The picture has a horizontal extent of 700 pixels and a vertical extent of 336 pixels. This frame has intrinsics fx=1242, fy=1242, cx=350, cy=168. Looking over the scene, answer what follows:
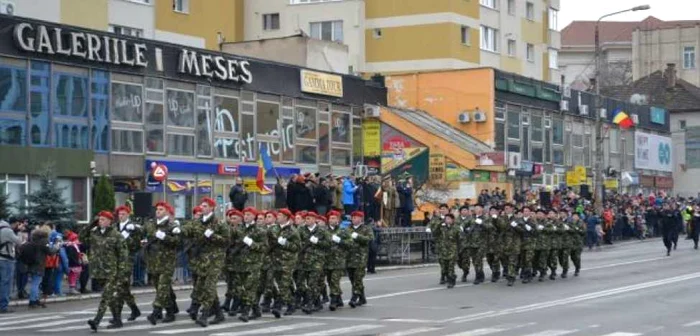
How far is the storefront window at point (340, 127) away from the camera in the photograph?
151 ft

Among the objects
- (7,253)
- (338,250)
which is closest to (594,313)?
(338,250)

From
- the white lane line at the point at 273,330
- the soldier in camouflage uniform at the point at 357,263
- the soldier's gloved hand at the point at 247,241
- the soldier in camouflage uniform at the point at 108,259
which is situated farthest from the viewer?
the soldier in camouflage uniform at the point at 357,263

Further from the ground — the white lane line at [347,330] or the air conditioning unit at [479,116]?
the air conditioning unit at [479,116]

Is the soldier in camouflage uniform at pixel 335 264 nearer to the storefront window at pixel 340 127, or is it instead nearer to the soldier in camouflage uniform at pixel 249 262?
the soldier in camouflage uniform at pixel 249 262

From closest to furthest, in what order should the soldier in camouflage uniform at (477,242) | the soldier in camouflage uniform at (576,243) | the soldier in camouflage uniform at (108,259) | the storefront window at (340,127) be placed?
the soldier in camouflage uniform at (108,259)
the soldier in camouflage uniform at (477,242)
the soldier in camouflage uniform at (576,243)
the storefront window at (340,127)

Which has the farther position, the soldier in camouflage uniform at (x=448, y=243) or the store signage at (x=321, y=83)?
the store signage at (x=321, y=83)

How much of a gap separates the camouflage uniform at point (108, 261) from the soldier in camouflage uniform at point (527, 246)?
12433 millimetres

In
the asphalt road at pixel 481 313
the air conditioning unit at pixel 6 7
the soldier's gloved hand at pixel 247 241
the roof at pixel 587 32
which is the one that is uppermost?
the roof at pixel 587 32

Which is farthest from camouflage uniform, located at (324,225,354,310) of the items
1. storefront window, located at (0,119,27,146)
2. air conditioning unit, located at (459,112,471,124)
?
air conditioning unit, located at (459,112,471,124)

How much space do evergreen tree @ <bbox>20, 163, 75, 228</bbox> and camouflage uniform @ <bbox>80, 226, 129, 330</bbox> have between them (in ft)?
30.3

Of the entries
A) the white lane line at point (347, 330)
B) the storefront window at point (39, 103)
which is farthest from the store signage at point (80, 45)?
the white lane line at point (347, 330)

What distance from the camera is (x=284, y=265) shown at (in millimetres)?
20969

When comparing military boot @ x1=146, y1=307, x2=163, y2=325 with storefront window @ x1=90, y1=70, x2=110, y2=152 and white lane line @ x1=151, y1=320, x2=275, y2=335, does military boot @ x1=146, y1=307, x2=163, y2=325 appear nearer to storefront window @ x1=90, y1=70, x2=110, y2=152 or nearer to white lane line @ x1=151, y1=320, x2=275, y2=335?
white lane line @ x1=151, y1=320, x2=275, y2=335

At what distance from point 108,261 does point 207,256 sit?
1540 millimetres
